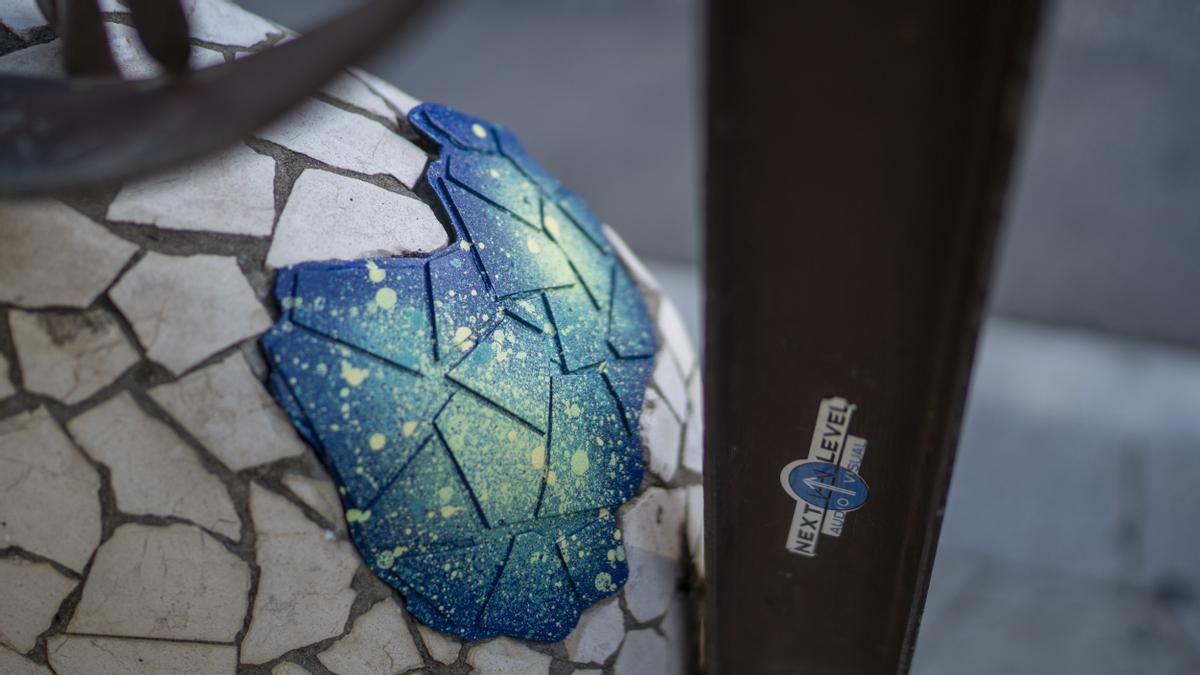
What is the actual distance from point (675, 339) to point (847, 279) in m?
0.49

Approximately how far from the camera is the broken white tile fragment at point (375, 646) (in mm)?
1163

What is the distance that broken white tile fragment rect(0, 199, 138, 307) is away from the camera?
42.5 inches

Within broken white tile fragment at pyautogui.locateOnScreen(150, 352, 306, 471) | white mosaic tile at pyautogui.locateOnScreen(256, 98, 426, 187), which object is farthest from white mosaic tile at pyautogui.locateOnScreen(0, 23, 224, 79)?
broken white tile fragment at pyautogui.locateOnScreen(150, 352, 306, 471)

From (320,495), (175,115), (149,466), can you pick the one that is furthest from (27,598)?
(175,115)

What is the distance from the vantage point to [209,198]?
3.76ft

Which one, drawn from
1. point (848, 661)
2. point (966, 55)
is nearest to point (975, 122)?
point (966, 55)

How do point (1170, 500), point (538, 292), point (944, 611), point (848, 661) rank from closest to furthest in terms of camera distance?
point (538, 292), point (848, 661), point (944, 611), point (1170, 500)

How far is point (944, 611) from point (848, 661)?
4.14ft

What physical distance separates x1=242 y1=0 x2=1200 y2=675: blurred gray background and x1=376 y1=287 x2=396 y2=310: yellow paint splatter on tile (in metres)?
0.68

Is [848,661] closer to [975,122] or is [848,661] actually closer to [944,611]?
[975,122]

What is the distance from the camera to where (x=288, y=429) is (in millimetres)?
1106

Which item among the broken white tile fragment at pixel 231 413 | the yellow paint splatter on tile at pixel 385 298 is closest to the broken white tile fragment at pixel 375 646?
the broken white tile fragment at pixel 231 413

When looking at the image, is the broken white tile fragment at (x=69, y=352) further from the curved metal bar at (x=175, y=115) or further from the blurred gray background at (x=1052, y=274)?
the blurred gray background at (x=1052, y=274)

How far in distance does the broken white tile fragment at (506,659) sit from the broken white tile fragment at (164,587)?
0.86 ft
